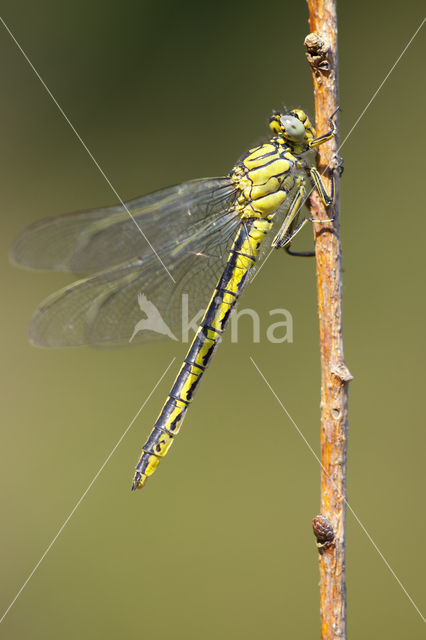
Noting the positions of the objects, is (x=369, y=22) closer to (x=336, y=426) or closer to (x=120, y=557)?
(x=336, y=426)

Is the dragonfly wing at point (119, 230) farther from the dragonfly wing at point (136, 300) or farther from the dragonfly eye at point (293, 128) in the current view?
the dragonfly eye at point (293, 128)

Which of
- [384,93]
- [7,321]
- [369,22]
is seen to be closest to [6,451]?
[7,321]

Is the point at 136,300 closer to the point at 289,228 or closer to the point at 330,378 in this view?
the point at 289,228

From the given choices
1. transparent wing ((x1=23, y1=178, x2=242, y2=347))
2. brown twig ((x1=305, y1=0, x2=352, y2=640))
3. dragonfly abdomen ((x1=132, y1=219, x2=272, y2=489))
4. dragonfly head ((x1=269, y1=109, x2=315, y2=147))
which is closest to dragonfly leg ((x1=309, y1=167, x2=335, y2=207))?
brown twig ((x1=305, y1=0, x2=352, y2=640))

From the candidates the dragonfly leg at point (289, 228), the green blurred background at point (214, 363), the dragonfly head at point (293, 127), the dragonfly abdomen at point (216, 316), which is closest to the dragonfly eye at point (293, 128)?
the dragonfly head at point (293, 127)

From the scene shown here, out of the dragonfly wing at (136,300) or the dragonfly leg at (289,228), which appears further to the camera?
the dragonfly wing at (136,300)

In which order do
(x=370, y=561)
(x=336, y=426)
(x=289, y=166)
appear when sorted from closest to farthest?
(x=336, y=426)
(x=289, y=166)
(x=370, y=561)
